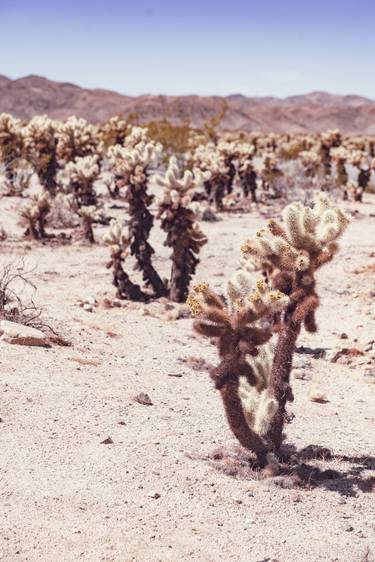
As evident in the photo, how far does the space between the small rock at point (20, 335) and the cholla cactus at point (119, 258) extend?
3303mm

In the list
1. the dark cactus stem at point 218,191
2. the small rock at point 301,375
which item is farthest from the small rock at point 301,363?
the dark cactus stem at point 218,191

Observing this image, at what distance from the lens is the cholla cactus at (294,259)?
197 inches

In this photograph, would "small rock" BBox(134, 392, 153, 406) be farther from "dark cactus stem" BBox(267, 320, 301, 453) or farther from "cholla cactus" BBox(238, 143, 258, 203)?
"cholla cactus" BBox(238, 143, 258, 203)

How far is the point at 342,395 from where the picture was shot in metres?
7.39

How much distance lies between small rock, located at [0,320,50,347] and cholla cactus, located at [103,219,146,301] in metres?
3.30

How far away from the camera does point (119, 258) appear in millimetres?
10609

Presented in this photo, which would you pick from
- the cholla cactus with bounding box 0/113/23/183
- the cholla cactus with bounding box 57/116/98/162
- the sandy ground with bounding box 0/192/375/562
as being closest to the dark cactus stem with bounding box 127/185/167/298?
the sandy ground with bounding box 0/192/375/562

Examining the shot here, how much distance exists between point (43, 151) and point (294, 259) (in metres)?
16.3

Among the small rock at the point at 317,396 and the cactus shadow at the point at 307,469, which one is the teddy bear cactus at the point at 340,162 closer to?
the small rock at the point at 317,396

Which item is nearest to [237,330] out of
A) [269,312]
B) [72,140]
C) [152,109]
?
[269,312]

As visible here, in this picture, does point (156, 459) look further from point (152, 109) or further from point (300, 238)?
point (152, 109)

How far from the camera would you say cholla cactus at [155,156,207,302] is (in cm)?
1026

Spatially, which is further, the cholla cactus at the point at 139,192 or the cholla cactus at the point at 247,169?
the cholla cactus at the point at 247,169

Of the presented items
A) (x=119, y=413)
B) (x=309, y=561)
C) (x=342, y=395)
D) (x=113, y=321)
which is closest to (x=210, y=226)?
(x=113, y=321)
